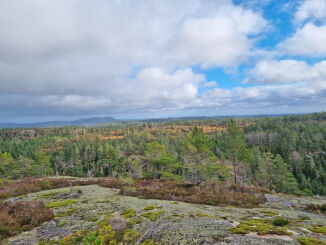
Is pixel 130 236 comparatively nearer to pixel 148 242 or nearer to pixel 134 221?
pixel 148 242

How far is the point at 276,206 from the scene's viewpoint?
14.2 meters

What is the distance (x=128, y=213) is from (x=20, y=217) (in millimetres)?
6533

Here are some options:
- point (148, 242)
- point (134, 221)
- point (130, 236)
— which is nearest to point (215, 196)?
point (134, 221)

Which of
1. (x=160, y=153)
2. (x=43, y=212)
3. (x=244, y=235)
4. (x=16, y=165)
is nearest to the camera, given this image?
(x=244, y=235)

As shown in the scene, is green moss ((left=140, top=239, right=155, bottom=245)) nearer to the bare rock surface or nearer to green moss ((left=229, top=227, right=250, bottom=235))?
the bare rock surface

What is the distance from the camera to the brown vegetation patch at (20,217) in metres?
9.01

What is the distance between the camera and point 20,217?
10.5m

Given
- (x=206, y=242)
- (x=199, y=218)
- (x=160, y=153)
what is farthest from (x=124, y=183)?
(x=160, y=153)

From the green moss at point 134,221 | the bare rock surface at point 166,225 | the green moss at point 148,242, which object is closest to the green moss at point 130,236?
the bare rock surface at point 166,225

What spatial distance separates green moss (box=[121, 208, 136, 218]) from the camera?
10.2 metres

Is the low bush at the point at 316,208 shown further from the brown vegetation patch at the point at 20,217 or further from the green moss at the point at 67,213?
A: the brown vegetation patch at the point at 20,217

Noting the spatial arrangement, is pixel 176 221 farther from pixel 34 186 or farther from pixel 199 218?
pixel 34 186

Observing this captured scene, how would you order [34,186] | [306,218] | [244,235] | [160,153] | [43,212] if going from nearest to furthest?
1. [244,235]
2. [306,218]
3. [43,212]
4. [34,186]
5. [160,153]

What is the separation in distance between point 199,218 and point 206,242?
10.4ft
